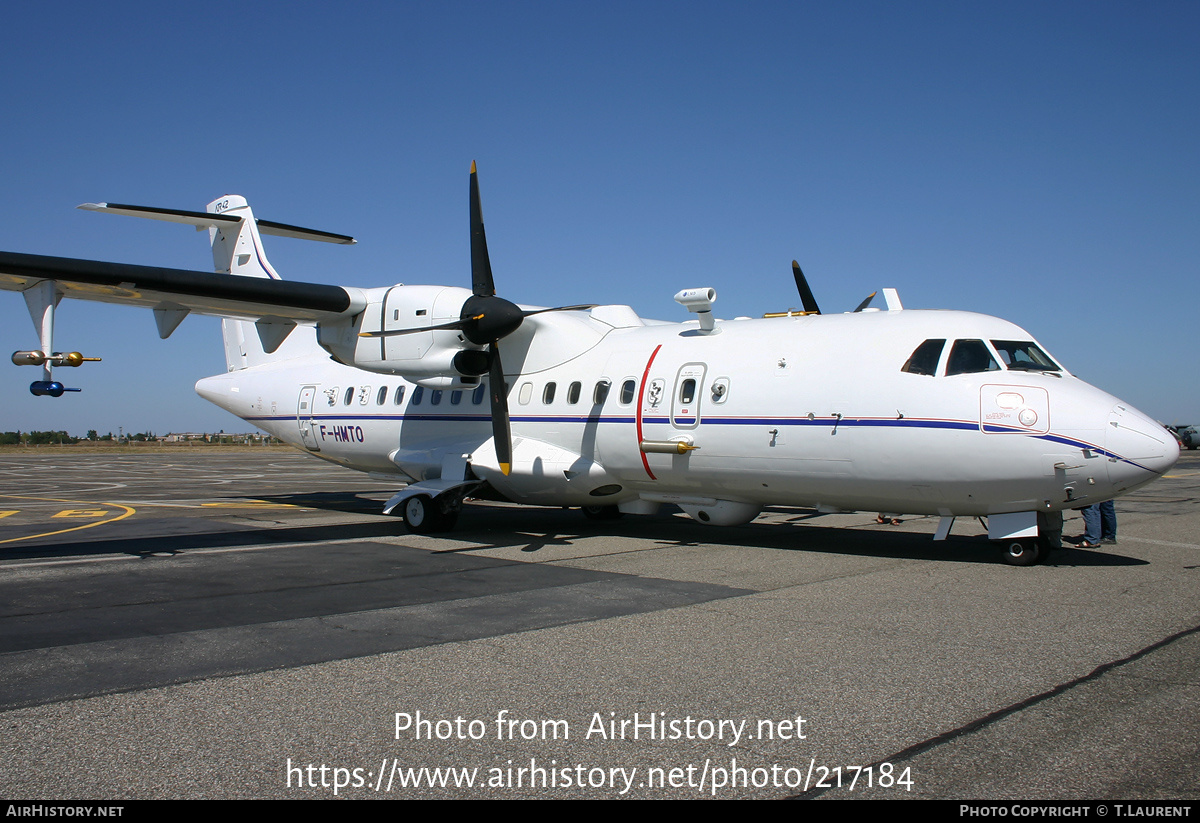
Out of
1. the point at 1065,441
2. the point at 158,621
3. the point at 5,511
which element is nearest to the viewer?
→ the point at 158,621

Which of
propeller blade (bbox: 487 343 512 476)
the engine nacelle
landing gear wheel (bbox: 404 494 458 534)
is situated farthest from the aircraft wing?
landing gear wheel (bbox: 404 494 458 534)

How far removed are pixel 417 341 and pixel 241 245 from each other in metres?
6.92

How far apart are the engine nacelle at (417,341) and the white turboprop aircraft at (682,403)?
33 millimetres

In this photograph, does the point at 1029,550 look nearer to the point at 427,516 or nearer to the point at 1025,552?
the point at 1025,552

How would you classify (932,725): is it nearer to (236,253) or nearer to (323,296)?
(323,296)

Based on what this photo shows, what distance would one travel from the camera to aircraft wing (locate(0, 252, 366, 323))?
11.0 m

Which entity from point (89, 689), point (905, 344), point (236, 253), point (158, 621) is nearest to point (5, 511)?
point (236, 253)

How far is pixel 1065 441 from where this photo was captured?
30.2 ft

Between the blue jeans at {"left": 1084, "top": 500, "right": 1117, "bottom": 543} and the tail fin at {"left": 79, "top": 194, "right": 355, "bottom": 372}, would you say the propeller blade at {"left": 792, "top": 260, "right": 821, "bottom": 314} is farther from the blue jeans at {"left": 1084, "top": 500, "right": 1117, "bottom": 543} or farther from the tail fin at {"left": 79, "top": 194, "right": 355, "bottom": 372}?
the tail fin at {"left": 79, "top": 194, "right": 355, "bottom": 372}

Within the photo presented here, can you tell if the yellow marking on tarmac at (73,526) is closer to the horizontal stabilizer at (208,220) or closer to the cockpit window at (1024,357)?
Answer: the horizontal stabilizer at (208,220)

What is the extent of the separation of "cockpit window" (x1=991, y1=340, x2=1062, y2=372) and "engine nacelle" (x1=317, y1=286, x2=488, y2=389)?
742 cm

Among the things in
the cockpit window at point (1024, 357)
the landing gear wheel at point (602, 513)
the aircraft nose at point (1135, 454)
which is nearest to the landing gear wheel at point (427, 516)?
the landing gear wheel at point (602, 513)

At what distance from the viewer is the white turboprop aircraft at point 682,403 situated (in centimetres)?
959

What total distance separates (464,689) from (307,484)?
76.8ft
